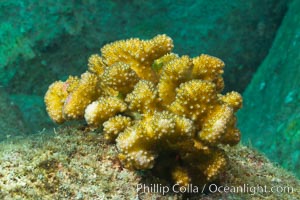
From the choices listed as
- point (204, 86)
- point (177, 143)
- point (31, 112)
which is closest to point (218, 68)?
point (204, 86)

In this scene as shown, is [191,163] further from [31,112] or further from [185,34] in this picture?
[185,34]

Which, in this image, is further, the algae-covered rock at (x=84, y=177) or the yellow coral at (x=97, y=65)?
the yellow coral at (x=97, y=65)

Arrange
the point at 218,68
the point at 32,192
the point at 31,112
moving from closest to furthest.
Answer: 1. the point at 32,192
2. the point at 218,68
3. the point at 31,112

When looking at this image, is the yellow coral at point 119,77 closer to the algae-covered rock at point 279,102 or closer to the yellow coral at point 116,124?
the yellow coral at point 116,124

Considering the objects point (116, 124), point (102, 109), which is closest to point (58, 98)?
point (102, 109)

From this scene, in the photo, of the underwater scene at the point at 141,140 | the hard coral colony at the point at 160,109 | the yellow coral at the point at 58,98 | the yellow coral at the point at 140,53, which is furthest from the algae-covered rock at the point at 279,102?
the yellow coral at the point at 58,98

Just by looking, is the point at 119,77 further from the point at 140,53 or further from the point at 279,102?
the point at 279,102
